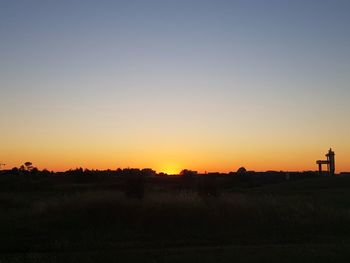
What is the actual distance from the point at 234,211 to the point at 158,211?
347 cm

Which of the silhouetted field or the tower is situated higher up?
the tower

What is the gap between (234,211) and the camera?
78.5 feet

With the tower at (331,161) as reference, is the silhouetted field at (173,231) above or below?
below

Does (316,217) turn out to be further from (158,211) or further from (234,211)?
(158,211)

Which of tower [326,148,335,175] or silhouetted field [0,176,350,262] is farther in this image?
tower [326,148,335,175]

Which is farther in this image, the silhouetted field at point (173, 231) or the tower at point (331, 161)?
the tower at point (331, 161)

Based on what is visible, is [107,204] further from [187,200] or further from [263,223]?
[263,223]

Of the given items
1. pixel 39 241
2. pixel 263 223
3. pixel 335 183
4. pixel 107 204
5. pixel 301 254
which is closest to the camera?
pixel 301 254

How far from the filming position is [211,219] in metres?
23.0

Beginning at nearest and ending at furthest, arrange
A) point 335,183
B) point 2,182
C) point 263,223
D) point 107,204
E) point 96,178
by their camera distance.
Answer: point 263,223 → point 107,204 → point 335,183 → point 2,182 → point 96,178

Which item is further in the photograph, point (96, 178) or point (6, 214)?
point (96, 178)

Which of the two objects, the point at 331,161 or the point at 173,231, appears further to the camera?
the point at 331,161

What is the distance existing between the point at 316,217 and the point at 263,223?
282 cm

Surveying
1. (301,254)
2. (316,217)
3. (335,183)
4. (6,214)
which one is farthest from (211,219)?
(335,183)
